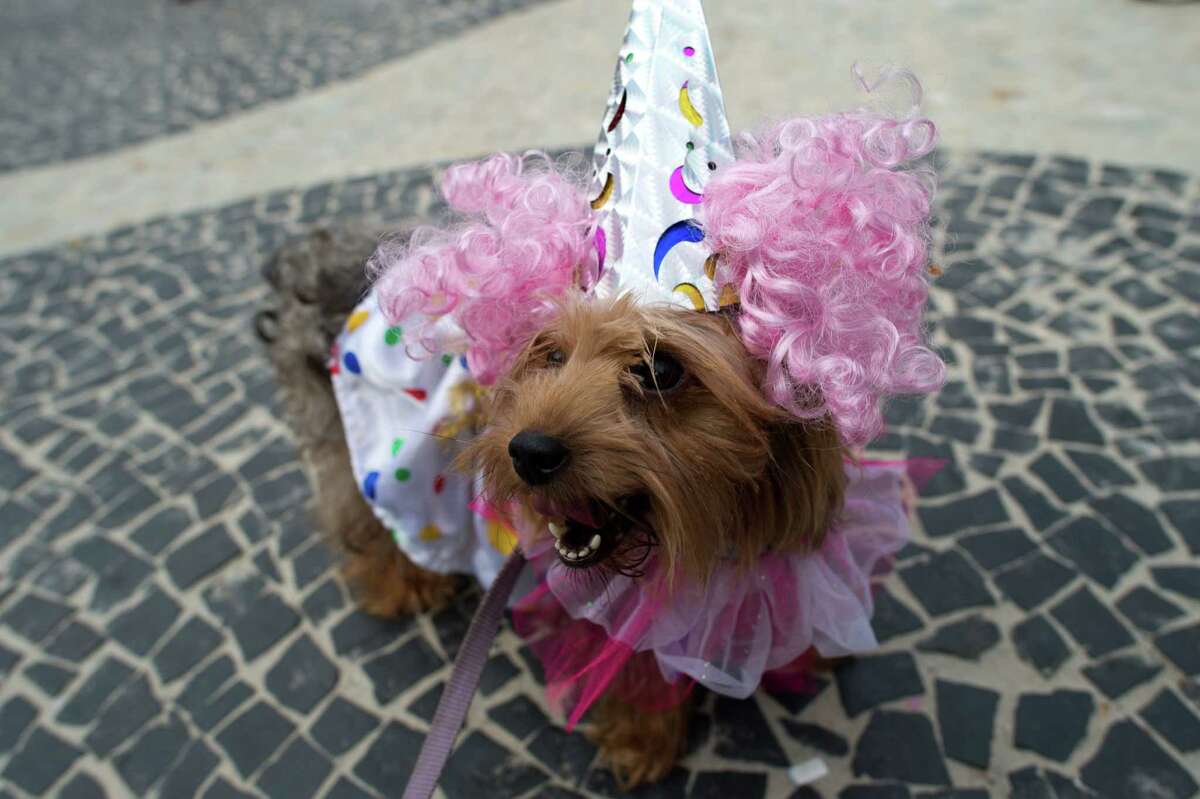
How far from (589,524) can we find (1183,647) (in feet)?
7.28

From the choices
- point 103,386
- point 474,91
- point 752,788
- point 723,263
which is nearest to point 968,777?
point 752,788

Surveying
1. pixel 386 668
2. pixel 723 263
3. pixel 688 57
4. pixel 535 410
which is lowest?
pixel 386 668

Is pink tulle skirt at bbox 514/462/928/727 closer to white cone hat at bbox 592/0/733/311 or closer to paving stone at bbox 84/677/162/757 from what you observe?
white cone hat at bbox 592/0/733/311

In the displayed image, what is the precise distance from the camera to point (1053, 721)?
272 centimetres

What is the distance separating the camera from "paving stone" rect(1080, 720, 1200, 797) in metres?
2.54

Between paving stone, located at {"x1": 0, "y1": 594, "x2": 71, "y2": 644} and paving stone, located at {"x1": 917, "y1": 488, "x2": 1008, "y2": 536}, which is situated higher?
paving stone, located at {"x1": 917, "y1": 488, "x2": 1008, "y2": 536}

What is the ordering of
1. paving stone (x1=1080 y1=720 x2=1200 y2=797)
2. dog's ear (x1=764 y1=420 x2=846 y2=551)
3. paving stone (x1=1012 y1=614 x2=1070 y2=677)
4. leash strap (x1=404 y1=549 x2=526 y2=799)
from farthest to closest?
paving stone (x1=1012 y1=614 x2=1070 y2=677), paving stone (x1=1080 y1=720 x2=1200 y2=797), leash strap (x1=404 y1=549 x2=526 y2=799), dog's ear (x1=764 y1=420 x2=846 y2=551)

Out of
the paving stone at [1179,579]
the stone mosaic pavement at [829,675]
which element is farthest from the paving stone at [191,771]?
the paving stone at [1179,579]

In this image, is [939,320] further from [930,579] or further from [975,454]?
[930,579]

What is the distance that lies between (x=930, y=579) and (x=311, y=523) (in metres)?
2.55

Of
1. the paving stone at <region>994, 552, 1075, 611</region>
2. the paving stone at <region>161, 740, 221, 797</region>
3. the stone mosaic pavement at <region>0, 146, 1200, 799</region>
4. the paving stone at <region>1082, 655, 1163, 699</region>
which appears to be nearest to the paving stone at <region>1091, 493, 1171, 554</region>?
the stone mosaic pavement at <region>0, 146, 1200, 799</region>

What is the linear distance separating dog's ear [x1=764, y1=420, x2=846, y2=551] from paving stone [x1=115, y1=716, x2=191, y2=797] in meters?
2.25

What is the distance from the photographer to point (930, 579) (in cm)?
318

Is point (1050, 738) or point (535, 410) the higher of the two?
point (535, 410)
